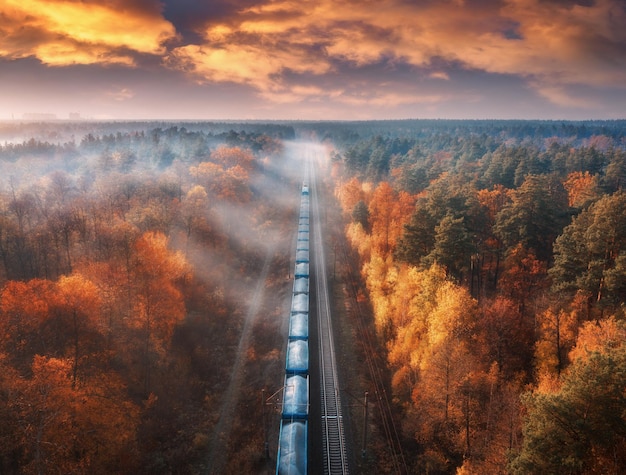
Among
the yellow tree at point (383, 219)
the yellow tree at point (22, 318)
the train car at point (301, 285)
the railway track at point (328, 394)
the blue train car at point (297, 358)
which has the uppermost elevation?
the yellow tree at point (383, 219)

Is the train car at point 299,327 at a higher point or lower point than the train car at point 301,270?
lower

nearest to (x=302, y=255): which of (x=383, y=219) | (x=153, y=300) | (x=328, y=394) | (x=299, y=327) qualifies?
(x=383, y=219)

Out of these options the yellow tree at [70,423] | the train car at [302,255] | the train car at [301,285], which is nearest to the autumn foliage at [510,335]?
the train car at [301,285]

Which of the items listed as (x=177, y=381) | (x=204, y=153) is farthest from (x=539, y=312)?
(x=204, y=153)

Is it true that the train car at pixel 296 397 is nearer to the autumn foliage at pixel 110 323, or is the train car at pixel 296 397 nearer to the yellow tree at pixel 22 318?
the autumn foliage at pixel 110 323

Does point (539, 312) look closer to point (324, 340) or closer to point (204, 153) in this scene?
point (324, 340)

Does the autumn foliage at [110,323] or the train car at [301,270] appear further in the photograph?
the train car at [301,270]
